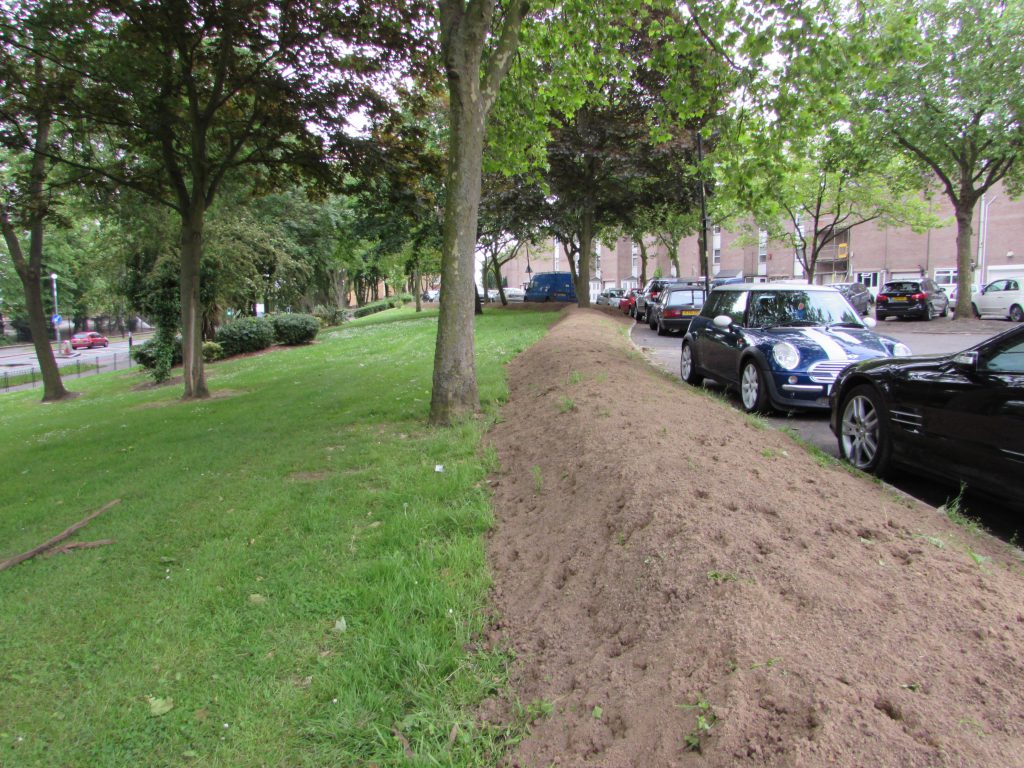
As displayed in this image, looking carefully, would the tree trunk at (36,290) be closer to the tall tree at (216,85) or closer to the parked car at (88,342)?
the tall tree at (216,85)

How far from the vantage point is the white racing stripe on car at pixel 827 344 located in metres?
7.09

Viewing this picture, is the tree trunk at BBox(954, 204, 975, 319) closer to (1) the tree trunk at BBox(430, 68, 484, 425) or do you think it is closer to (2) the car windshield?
(2) the car windshield

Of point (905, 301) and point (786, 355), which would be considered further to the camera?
point (905, 301)

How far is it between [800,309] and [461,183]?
4941mm

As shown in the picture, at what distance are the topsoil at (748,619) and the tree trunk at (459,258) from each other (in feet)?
8.64

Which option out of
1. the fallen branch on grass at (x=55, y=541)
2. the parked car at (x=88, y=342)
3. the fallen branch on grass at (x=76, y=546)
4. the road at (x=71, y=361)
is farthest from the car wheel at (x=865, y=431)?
the parked car at (x=88, y=342)

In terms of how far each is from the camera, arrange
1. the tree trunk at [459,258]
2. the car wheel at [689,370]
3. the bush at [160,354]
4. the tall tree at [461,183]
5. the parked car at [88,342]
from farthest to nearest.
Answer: the parked car at [88,342] < the bush at [160,354] < the car wheel at [689,370] < the tree trunk at [459,258] < the tall tree at [461,183]

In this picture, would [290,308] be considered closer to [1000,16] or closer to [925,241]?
[1000,16]

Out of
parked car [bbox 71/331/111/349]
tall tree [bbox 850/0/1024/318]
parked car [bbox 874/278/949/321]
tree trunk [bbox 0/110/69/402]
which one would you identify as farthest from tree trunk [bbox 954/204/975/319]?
parked car [bbox 71/331/111/349]

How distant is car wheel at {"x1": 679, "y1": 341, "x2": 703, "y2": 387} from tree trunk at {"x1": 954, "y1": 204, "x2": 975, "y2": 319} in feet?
56.6

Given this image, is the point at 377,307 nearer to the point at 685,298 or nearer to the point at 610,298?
the point at 610,298

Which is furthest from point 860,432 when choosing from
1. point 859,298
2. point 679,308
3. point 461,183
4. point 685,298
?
point 859,298

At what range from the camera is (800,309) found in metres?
8.27

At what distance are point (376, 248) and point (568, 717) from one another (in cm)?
3053
